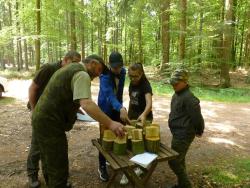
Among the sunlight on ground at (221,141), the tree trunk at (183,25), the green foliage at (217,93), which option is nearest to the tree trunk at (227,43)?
the green foliage at (217,93)

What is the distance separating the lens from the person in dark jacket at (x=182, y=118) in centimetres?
412

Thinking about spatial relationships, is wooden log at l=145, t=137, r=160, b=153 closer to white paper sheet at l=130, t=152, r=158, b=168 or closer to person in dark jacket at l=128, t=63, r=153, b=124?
white paper sheet at l=130, t=152, r=158, b=168

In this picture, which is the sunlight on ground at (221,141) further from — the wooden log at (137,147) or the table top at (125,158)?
the wooden log at (137,147)

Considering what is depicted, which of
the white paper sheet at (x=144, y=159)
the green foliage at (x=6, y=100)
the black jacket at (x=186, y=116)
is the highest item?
the black jacket at (x=186, y=116)

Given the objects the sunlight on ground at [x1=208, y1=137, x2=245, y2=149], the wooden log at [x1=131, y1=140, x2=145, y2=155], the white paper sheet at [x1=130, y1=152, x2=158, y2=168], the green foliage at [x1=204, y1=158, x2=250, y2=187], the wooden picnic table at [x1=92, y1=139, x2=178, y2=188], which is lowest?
the green foliage at [x1=204, y1=158, x2=250, y2=187]

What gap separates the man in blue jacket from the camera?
443 cm

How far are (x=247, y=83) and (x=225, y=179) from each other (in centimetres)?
1419

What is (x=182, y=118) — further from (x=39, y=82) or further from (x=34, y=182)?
(x=34, y=182)

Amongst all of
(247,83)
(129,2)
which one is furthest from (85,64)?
(247,83)

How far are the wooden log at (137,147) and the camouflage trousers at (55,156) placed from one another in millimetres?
882

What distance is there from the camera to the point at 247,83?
Answer: 709 inches

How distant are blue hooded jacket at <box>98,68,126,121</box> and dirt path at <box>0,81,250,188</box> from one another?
3.98 feet

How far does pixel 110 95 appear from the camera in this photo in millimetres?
4605

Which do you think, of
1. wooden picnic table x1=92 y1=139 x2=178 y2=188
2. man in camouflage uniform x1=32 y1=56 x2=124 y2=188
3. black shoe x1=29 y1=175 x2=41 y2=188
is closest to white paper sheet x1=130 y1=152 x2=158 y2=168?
wooden picnic table x1=92 y1=139 x2=178 y2=188
